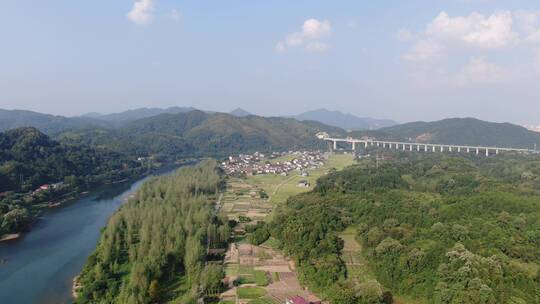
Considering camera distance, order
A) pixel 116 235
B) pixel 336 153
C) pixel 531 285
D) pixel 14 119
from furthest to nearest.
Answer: pixel 14 119 < pixel 336 153 < pixel 116 235 < pixel 531 285

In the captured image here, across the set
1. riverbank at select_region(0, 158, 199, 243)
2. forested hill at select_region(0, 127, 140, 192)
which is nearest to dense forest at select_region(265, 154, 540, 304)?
riverbank at select_region(0, 158, 199, 243)

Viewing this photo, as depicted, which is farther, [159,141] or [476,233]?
[159,141]

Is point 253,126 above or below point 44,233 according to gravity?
above

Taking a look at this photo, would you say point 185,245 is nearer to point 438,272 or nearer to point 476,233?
A: point 438,272

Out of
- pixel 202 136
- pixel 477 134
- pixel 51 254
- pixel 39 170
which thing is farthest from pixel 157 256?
pixel 477 134

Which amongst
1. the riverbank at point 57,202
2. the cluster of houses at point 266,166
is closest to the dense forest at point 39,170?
the riverbank at point 57,202

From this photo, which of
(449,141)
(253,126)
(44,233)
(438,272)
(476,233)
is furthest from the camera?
(253,126)

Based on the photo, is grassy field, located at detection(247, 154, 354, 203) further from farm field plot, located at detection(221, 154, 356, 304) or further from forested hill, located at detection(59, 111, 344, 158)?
forested hill, located at detection(59, 111, 344, 158)

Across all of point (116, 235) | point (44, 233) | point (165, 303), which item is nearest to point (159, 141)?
point (44, 233)
